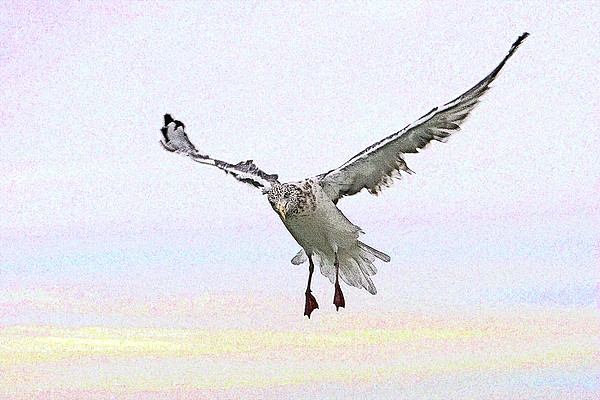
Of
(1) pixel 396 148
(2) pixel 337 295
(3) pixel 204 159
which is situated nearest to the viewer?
(1) pixel 396 148

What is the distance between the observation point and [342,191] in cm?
1485

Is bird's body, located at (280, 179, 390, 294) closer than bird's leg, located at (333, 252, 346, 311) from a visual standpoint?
Yes

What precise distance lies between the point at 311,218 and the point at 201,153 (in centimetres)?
322

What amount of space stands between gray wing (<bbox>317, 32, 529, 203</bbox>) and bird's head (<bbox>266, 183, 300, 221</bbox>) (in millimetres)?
559

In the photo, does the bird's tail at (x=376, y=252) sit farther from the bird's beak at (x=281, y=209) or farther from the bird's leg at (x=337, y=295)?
the bird's beak at (x=281, y=209)

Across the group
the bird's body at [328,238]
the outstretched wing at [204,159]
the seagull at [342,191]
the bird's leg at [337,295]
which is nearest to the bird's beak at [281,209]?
the seagull at [342,191]

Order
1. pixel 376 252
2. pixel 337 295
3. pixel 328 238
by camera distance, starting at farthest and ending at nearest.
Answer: pixel 376 252, pixel 337 295, pixel 328 238

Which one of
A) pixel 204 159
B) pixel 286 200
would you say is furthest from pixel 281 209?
pixel 204 159

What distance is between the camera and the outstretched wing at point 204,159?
15234 millimetres

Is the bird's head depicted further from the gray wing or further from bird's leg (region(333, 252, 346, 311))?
bird's leg (region(333, 252, 346, 311))

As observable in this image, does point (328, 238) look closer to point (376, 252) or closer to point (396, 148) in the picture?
point (376, 252)

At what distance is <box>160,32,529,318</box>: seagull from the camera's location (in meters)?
13.6

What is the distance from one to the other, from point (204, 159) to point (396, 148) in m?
3.79

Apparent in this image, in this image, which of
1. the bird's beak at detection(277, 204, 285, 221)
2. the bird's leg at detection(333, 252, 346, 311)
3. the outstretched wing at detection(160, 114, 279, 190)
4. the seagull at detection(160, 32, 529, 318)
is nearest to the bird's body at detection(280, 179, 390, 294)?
the seagull at detection(160, 32, 529, 318)
